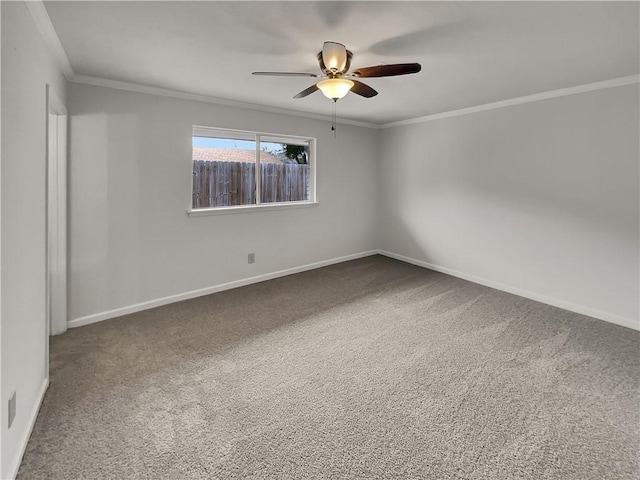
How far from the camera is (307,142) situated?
4.88 metres

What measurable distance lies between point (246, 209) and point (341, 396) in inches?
107

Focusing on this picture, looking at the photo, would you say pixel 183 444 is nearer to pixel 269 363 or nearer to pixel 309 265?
pixel 269 363

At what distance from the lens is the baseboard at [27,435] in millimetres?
1502

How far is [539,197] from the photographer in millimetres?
3730

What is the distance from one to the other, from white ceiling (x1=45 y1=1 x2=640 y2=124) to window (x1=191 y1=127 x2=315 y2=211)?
0.79m

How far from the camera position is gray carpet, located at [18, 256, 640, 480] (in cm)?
163

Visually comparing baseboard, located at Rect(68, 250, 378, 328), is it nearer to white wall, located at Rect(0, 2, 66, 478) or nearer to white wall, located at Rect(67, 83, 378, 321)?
white wall, located at Rect(67, 83, 378, 321)

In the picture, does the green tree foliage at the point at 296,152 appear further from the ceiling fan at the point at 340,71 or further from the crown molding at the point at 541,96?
the ceiling fan at the point at 340,71

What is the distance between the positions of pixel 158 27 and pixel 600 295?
4447 millimetres

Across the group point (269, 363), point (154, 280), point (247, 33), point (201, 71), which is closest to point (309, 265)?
point (154, 280)

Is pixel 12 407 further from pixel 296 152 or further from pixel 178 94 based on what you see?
pixel 296 152

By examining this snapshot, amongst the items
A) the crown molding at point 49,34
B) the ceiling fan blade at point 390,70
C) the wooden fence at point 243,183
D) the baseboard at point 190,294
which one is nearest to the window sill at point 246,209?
the wooden fence at point 243,183

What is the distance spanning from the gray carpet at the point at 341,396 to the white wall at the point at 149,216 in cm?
42

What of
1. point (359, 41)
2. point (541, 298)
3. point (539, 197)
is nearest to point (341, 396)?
point (359, 41)
